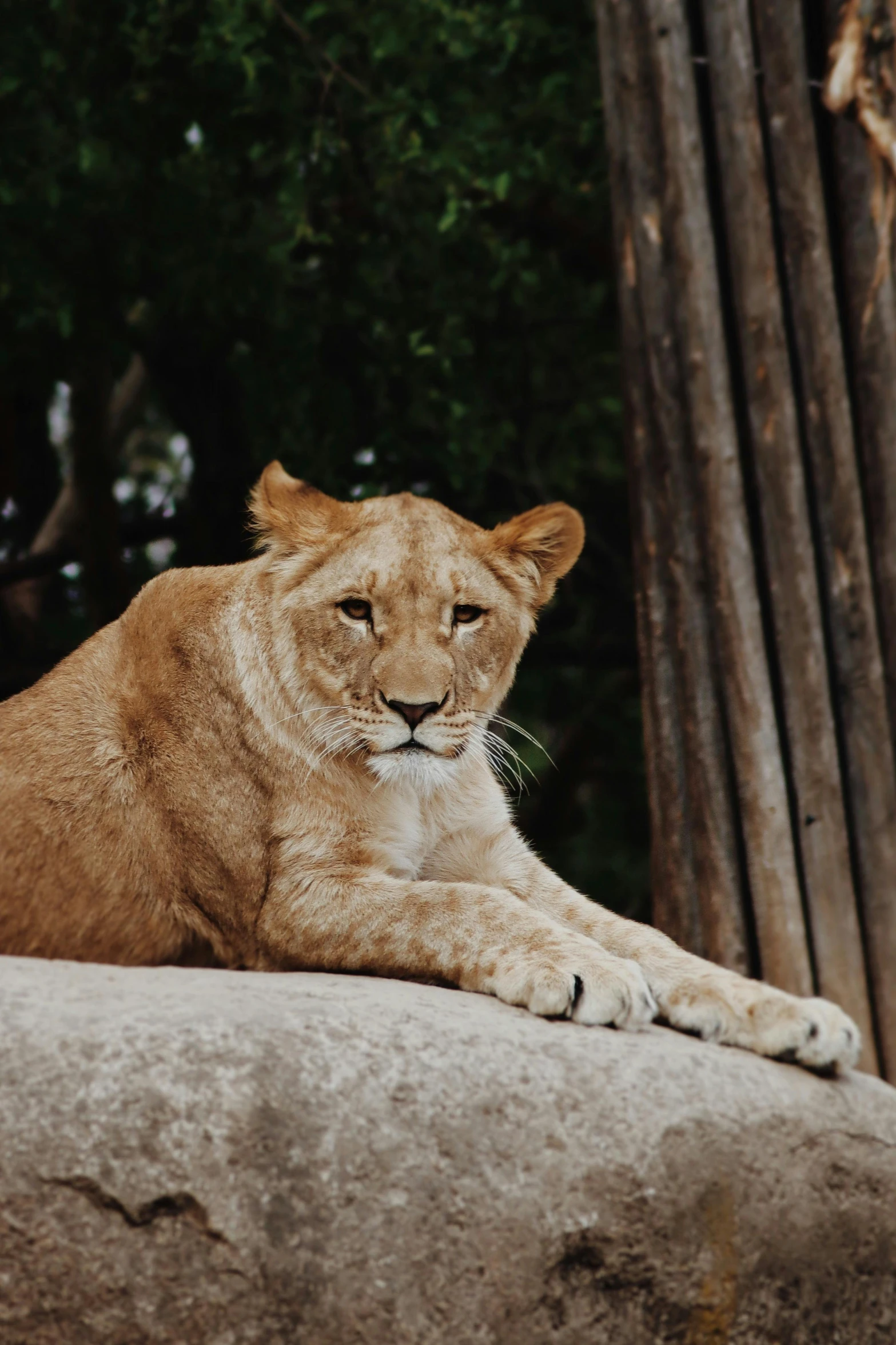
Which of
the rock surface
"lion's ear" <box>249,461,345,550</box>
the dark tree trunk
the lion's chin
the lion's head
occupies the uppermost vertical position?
the dark tree trunk

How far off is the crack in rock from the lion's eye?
1388 mm

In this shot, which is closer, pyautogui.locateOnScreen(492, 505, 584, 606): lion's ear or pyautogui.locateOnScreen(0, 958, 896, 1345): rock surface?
pyautogui.locateOnScreen(0, 958, 896, 1345): rock surface

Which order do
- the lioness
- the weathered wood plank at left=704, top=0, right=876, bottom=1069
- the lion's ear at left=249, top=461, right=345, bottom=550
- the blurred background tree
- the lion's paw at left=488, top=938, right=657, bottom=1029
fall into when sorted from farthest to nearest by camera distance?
the blurred background tree
the weathered wood plank at left=704, top=0, right=876, bottom=1069
the lion's ear at left=249, top=461, right=345, bottom=550
the lioness
the lion's paw at left=488, top=938, right=657, bottom=1029

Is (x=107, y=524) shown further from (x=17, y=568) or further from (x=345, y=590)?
(x=345, y=590)

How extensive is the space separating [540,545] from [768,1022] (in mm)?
1289

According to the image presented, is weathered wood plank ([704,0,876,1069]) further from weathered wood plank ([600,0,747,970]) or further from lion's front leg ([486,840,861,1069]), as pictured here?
lion's front leg ([486,840,861,1069])

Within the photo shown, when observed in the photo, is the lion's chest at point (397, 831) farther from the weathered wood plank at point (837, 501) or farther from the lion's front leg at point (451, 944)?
the weathered wood plank at point (837, 501)

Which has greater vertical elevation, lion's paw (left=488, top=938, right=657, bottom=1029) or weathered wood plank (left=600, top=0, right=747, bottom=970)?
weathered wood plank (left=600, top=0, right=747, bottom=970)

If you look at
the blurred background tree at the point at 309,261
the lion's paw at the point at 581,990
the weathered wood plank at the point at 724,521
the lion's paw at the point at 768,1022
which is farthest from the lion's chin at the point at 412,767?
the blurred background tree at the point at 309,261

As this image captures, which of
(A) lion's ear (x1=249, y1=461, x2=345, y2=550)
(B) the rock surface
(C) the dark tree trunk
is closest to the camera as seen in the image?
(B) the rock surface

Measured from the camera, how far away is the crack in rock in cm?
246

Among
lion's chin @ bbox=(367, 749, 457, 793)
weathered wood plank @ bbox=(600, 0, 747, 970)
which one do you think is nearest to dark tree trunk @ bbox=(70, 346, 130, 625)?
weathered wood plank @ bbox=(600, 0, 747, 970)

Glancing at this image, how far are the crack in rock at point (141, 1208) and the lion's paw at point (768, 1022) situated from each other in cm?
108

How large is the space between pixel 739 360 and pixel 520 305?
249cm
